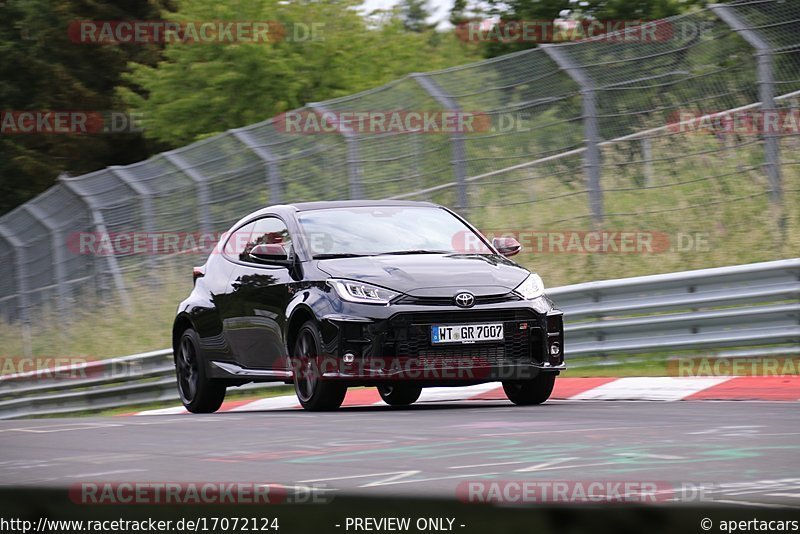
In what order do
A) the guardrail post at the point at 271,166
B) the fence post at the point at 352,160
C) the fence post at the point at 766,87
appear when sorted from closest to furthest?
the fence post at the point at 766,87 < the fence post at the point at 352,160 < the guardrail post at the point at 271,166

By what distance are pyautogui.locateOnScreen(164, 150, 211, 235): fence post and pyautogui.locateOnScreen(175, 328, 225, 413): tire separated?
7701 mm

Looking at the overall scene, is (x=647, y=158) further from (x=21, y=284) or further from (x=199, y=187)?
(x=21, y=284)

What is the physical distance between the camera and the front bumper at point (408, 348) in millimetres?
9141

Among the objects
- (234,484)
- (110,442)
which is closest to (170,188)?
(110,442)

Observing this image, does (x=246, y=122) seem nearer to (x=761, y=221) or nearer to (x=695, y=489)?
(x=761, y=221)

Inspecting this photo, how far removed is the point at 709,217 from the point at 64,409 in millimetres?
8041

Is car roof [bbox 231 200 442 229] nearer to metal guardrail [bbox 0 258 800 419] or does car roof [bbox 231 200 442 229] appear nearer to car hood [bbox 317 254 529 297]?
car hood [bbox 317 254 529 297]

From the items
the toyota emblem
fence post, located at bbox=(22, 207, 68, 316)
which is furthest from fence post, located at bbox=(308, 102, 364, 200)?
the toyota emblem

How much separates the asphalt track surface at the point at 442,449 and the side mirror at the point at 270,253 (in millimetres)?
1218

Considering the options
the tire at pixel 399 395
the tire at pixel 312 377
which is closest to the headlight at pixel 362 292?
the tire at pixel 312 377

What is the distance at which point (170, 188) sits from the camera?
19.9 metres

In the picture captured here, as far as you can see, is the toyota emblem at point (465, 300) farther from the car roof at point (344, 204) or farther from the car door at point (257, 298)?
the car roof at point (344, 204)

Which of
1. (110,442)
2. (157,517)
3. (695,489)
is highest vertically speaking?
(157,517)

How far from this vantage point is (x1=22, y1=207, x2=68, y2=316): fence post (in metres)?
22.4
